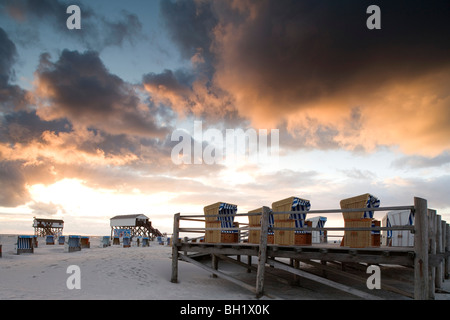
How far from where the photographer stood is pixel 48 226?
217ft

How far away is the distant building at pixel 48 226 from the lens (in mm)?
64938

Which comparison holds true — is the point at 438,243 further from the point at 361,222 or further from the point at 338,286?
the point at 338,286

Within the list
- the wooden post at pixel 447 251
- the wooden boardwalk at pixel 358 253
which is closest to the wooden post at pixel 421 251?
the wooden boardwalk at pixel 358 253

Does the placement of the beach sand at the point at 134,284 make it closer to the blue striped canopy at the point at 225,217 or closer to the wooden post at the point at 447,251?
the wooden post at the point at 447,251

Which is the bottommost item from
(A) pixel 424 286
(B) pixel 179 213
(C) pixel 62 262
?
(C) pixel 62 262

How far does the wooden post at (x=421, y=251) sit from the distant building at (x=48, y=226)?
230 feet

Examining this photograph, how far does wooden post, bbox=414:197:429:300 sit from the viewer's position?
8.60 metres

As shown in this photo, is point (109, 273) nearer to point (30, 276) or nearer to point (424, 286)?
point (30, 276)

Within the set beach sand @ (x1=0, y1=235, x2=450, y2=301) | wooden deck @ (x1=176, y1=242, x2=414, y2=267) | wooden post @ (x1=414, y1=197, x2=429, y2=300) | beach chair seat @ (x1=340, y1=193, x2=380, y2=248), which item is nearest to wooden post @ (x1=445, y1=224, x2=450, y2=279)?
beach sand @ (x1=0, y1=235, x2=450, y2=301)

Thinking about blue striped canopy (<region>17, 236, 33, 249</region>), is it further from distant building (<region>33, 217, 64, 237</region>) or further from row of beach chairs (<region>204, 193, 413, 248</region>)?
distant building (<region>33, 217, 64, 237</region>)

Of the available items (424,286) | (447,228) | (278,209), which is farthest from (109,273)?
(447,228)
